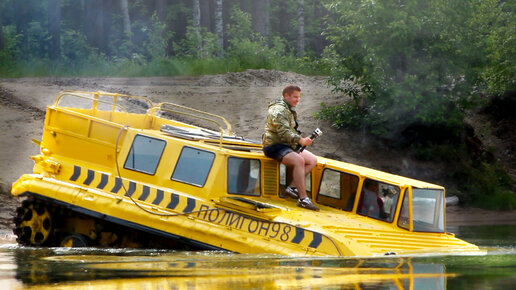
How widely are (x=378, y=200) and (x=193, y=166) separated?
8.76ft

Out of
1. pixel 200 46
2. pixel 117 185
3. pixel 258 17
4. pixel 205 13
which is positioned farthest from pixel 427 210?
pixel 205 13

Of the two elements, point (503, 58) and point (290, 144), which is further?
point (503, 58)

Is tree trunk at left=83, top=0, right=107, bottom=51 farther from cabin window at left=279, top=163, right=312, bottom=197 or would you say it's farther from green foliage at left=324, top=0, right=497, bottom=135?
cabin window at left=279, top=163, right=312, bottom=197

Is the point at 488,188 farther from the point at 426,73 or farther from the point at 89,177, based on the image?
the point at 89,177

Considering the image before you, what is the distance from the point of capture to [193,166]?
13664 millimetres

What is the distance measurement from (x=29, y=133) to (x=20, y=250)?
878cm

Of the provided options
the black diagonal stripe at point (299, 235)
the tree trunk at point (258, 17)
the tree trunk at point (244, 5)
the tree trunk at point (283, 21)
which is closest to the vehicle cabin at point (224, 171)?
the black diagonal stripe at point (299, 235)

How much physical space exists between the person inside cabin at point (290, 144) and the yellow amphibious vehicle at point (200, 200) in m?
0.18

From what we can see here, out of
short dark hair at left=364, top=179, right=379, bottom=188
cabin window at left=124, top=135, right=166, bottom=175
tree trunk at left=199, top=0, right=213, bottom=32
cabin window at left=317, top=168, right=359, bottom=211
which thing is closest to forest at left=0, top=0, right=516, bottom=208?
cabin window at left=317, top=168, right=359, bottom=211

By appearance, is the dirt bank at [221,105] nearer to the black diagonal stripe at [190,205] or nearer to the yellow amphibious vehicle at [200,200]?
the yellow amphibious vehicle at [200,200]

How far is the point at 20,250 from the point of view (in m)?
13.9

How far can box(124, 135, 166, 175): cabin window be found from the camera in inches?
548

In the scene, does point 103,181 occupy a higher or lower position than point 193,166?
lower

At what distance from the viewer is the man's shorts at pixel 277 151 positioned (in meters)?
13.5
